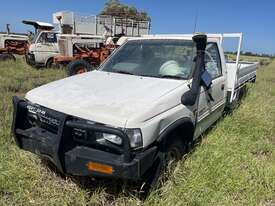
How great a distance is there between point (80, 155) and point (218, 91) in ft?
8.75

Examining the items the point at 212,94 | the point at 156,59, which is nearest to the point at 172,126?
the point at 156,59

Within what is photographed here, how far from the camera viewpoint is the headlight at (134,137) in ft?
8.61

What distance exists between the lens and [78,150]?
110 inches

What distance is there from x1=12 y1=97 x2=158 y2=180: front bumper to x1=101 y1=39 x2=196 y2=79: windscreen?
53.5 inches

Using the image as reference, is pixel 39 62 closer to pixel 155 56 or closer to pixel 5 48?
pixel 5 48

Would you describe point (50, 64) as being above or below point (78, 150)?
below

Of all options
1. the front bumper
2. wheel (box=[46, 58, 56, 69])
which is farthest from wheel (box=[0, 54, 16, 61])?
the front bumper

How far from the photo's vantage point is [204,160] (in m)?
3.95

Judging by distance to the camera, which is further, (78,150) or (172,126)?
(172,126)

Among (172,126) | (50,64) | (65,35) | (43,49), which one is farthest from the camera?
(50,64)

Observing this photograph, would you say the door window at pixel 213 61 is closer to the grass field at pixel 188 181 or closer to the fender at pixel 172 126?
the grass field at pixel 188 181

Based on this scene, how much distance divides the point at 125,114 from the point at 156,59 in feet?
Result: 5.16

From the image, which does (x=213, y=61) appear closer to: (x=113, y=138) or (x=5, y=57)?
(x=113, y=138)

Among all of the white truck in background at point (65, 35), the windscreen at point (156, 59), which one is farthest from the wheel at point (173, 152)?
the white truck in background at point (65, 35)
